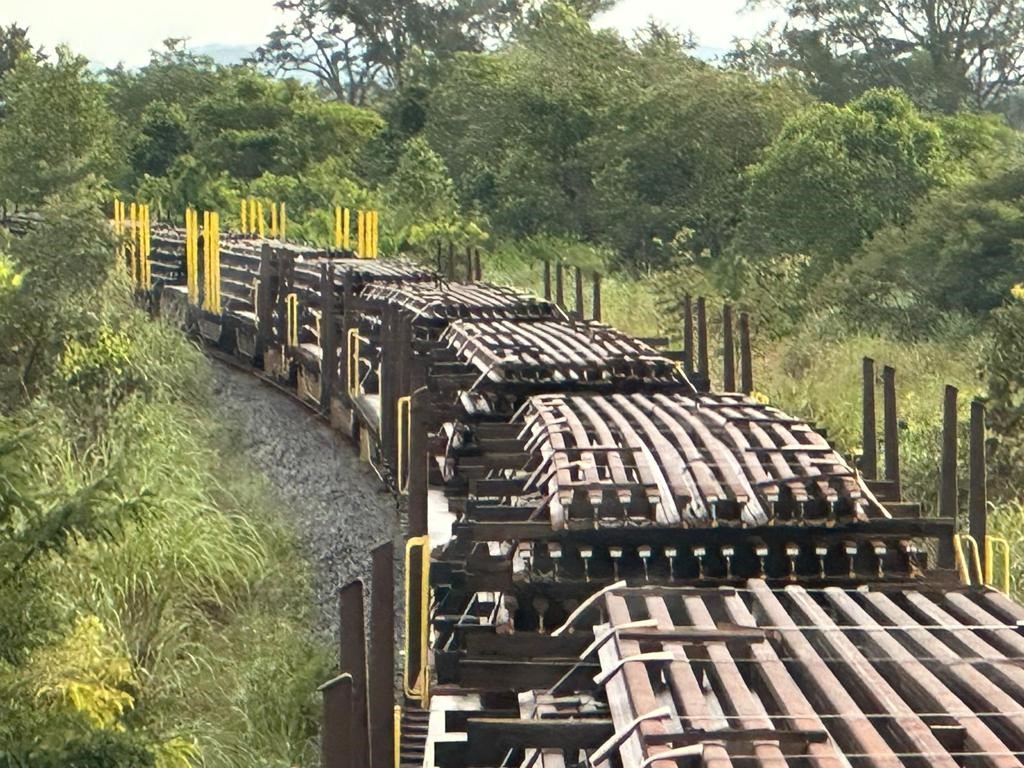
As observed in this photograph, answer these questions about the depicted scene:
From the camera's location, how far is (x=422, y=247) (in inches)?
1425

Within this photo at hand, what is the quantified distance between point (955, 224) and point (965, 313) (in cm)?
147

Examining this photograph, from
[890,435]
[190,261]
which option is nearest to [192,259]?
[190,261]

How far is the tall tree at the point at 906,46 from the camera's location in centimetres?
5406

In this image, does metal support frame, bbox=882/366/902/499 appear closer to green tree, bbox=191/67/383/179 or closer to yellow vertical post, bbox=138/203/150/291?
yellow vertical post, bbox=138/203/150/291

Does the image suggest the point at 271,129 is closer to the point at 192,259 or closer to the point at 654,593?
the point at 192,259

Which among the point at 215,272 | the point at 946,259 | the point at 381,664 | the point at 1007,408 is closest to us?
the point at 381,664

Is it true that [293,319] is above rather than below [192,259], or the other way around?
below

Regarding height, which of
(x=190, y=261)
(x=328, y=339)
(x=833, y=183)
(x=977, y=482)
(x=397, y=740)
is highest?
(x=833, y=183)

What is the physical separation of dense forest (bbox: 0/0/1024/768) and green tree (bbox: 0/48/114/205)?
0.08 m

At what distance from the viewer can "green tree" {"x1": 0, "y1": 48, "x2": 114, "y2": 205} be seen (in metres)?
35.8

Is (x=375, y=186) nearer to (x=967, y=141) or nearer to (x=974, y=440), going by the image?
(x=967, y=141)

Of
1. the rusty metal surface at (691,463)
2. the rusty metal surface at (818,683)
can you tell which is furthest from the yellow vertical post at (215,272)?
the rusty metal surface at (818,683)

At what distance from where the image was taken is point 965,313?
2444 centimetres

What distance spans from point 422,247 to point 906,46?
2553 cm
